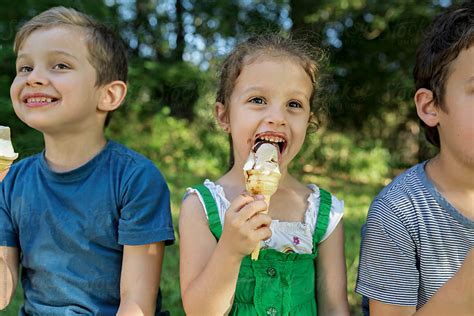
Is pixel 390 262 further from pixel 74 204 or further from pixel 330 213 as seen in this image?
pixel 74 204

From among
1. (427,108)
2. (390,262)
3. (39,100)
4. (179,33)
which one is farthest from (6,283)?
(179,33)

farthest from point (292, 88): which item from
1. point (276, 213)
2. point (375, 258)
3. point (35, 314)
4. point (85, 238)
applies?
point (35, 314)

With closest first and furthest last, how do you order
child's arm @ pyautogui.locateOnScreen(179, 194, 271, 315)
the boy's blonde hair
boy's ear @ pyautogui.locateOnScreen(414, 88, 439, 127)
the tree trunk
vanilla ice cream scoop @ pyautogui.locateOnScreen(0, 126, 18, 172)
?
child's arm @ pyautogui.locateOnScreen(179, 194, 271, 315)
vanilla ice cream scoop @ pyautogui.locateOnScreen(0, 126, 18, 172)
boy's ear @ pyautogui.locateOnScreen(414, 88, 439, 127)
the boy's blonde hair
the tree trunk

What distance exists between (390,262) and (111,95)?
3.86 ft

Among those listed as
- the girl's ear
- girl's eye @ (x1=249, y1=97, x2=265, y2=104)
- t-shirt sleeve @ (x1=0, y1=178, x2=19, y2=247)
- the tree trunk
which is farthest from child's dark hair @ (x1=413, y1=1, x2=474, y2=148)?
the tree trunk

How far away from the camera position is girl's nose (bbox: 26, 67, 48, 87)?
6.75ft

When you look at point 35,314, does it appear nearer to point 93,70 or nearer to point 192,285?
point 192,285

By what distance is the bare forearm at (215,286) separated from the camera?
1.78 meters

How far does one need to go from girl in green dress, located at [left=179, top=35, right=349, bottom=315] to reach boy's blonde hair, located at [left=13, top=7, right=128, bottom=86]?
17.7 inches

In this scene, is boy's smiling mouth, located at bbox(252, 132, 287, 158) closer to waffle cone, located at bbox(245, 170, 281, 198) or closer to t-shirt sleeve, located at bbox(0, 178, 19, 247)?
waffle cone, located at bbox(245, 170, 281, 198)

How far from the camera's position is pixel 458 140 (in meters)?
1.92

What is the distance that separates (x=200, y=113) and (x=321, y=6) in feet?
8.59

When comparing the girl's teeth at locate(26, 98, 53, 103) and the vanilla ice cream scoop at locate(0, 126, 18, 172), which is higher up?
the girl's teeth at locate(26, 98, 53, 103)

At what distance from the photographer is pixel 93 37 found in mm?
2230
